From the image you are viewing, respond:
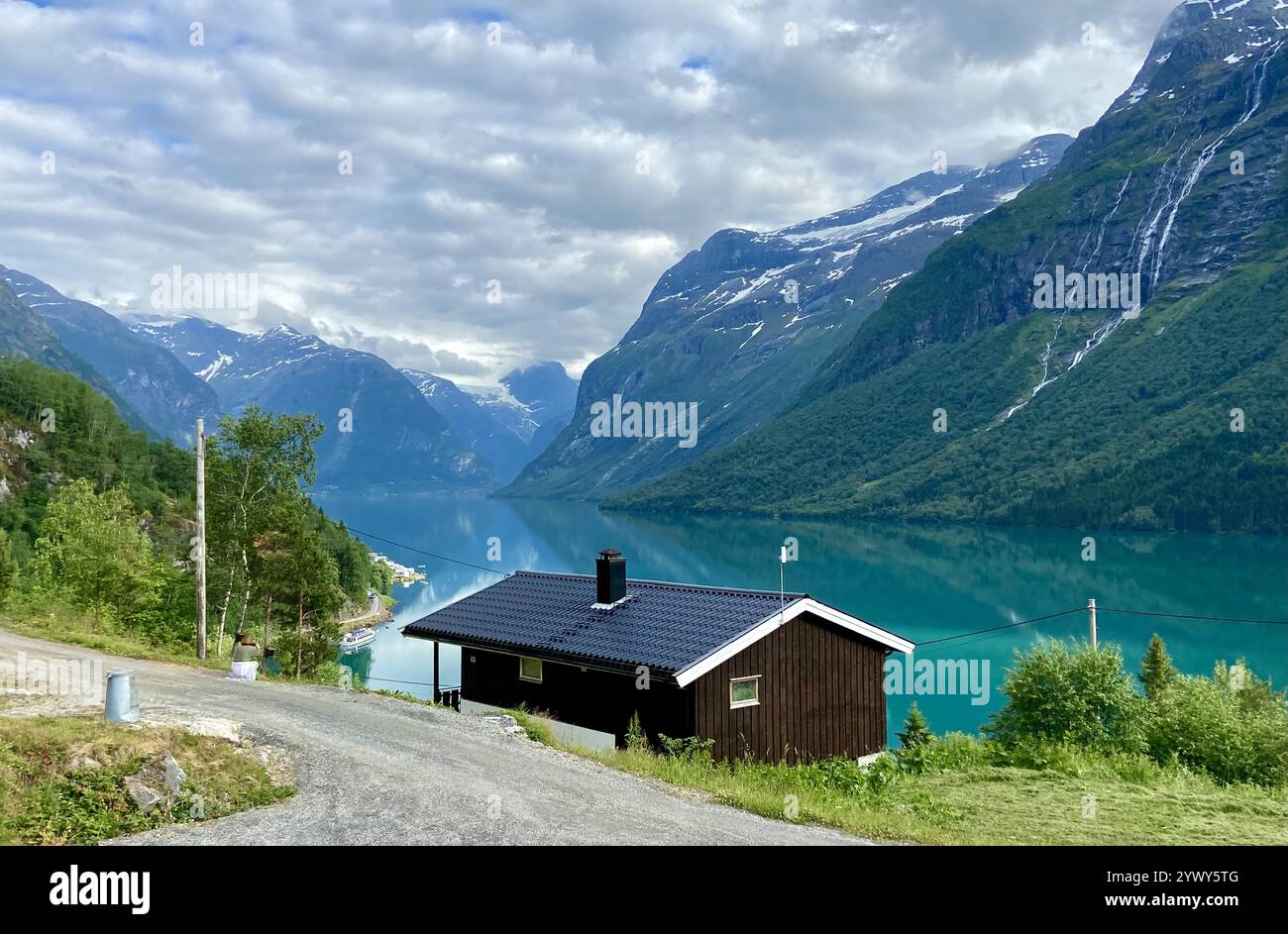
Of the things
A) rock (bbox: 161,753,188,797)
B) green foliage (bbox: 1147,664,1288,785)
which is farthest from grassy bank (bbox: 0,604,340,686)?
green foliage (bbox: 1147,664,1288,785)

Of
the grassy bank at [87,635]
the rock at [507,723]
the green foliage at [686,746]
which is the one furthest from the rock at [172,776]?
the grassy bank at [87,635]

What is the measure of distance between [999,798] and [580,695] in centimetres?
986

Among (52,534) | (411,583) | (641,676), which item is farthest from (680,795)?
(411,583)

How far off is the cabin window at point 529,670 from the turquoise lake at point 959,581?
18.3 m

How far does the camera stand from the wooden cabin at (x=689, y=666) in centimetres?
2041

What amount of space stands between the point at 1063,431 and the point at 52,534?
188 meters

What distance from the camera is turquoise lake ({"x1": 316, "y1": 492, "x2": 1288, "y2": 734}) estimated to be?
61.3 meters

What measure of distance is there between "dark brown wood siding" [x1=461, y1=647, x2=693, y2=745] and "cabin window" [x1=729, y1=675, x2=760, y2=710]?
1.22 m

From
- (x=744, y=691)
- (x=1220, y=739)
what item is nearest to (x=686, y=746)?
(x=744, y=691)

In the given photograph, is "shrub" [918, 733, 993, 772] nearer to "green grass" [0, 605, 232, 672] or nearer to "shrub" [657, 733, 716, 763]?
"shrub" [657, 733, 716, 763]

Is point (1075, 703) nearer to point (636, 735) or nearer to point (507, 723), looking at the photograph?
point (636, 735)

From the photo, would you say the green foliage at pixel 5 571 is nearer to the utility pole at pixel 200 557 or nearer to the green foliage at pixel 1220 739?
the utility pole at pixel 200 557

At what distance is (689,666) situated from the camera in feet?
64.1

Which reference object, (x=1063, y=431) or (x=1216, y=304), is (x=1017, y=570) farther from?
(x=1216, y=304)
